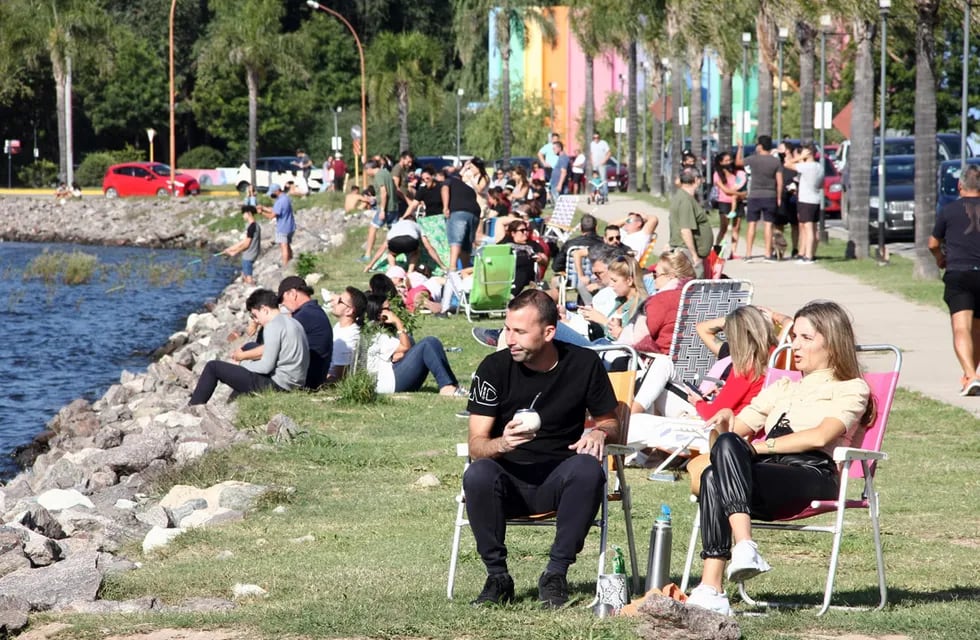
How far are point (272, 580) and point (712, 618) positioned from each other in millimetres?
2440

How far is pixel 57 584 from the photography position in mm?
7441

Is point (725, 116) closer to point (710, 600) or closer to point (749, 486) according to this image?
point (749, 486)

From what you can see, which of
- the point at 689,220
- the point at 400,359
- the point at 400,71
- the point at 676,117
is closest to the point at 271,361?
the point at 400,359

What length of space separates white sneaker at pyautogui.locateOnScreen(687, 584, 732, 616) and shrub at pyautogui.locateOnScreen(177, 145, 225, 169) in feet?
236

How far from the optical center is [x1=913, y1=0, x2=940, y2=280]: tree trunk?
22375 millimetres

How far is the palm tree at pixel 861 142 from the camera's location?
87.1 ft

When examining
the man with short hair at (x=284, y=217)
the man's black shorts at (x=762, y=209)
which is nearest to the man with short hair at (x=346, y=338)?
the man's black shorts at (x=762, y=209)

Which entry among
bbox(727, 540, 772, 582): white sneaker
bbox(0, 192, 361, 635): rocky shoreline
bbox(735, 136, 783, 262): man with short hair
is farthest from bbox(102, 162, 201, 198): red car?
bbox(727, 540, 772, 582): white sneaker

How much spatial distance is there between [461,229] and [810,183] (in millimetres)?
5595

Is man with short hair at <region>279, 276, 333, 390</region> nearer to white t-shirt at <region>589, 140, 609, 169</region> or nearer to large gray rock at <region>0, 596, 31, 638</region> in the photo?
large gray rock at <region>0, 596, 31, 638</region>

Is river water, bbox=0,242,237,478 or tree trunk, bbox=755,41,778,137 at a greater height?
tree trunk, bbox=755,41,778,137

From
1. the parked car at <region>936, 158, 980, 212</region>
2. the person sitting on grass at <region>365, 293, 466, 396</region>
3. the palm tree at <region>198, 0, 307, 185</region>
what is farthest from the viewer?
the palm tree at <region>198, 0, 307, 185</region>

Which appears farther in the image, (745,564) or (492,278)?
(492,278)

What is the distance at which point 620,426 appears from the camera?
682cm
